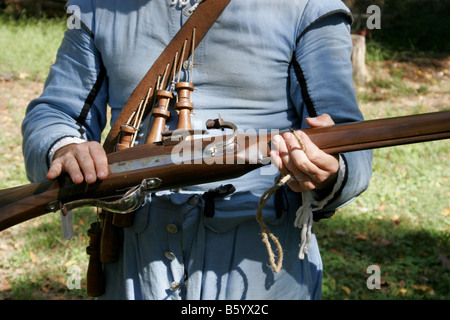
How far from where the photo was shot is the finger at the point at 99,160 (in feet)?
6.15

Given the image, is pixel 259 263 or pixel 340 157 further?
pixel 259 263

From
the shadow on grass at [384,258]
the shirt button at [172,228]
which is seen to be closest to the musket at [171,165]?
the shirt button at [172,228]

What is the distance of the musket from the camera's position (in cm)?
169

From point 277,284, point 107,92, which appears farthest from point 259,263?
point 107,92

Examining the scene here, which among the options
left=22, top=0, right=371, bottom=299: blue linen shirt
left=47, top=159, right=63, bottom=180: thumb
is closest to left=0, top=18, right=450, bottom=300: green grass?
left=22, top=0, right=371, bottom=299: blue linen shirt

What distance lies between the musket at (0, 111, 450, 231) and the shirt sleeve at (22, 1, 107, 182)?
0.26 metres

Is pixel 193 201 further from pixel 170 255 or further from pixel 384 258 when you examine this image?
pixel 384 258

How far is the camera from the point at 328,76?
197 cm

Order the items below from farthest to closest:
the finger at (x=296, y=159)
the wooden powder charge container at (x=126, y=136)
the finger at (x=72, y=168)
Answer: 1. the wooden powder charge container at (x=126, y=136)
2. the finger at (x=72, y=168)
3. the finger at (x=296, y=159)

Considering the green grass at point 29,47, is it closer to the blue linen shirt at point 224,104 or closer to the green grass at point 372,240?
the green grass at point 372,240

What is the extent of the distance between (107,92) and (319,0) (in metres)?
1.03

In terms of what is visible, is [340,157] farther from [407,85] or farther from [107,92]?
[407,85]

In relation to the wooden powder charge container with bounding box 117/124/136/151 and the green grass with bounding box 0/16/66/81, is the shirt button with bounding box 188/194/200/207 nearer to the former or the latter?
the wooden powder charge container with bounding box 117/124/136/151
